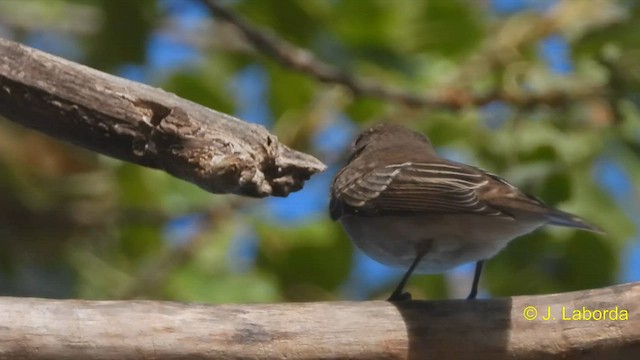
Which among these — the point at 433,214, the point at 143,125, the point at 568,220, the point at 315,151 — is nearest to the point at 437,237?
the point at 433,214

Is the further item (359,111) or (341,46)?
(359,111)

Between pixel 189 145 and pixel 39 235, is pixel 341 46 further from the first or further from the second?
pixel 189 145

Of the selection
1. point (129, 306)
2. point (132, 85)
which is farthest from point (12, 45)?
point (129, 306)

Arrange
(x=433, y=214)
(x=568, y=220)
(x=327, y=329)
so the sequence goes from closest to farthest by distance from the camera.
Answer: (x=327, y=329) < (x=568, y=220) < (x=433, y=214)

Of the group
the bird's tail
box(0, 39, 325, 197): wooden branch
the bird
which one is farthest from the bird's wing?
box(0, 39, 325, 197): wooden branch

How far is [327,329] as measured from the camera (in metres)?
2.52

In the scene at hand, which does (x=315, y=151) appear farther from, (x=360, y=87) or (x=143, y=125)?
(x=143, y=125)

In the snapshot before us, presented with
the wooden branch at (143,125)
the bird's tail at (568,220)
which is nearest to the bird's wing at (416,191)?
A: the bird's tail at (568,220)

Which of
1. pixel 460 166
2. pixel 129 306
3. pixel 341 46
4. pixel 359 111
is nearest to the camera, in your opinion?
pixel 129 306

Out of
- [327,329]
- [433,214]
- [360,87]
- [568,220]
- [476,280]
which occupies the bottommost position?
[327,329]

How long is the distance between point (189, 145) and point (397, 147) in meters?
1.28

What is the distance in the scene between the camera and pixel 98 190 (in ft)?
15.2

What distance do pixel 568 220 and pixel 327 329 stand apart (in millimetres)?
740

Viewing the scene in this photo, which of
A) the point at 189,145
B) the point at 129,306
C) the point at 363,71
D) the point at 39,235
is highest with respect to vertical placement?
the point at 363,71
